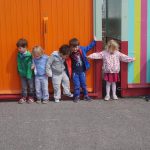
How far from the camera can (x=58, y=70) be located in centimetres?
756

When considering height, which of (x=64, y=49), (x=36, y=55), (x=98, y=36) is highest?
A: (x=98, y=36)

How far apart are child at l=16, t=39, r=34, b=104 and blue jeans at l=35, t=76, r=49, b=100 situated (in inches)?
5.1

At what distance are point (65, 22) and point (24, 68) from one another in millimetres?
1132

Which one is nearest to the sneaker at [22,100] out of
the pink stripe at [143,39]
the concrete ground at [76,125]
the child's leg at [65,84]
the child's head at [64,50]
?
the concrete ground at [76,125]

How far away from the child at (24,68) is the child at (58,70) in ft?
1.16

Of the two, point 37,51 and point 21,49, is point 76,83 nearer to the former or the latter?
point 37,51

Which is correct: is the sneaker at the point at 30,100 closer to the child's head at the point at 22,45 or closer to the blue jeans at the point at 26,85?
the blue jeans at the point at 26,85

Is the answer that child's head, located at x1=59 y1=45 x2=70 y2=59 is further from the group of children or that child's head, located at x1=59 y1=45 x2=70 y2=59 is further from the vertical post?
the vertical post

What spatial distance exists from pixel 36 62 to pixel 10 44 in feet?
1.92

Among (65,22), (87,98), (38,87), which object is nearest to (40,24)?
(65,22)

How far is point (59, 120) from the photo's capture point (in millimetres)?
6449

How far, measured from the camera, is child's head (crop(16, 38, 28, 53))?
7.33m

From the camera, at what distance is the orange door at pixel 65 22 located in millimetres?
7461

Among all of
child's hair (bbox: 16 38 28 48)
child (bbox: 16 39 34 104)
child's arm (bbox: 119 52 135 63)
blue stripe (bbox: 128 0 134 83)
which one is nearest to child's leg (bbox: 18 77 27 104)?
child (bbox: 16 39 34 104)
